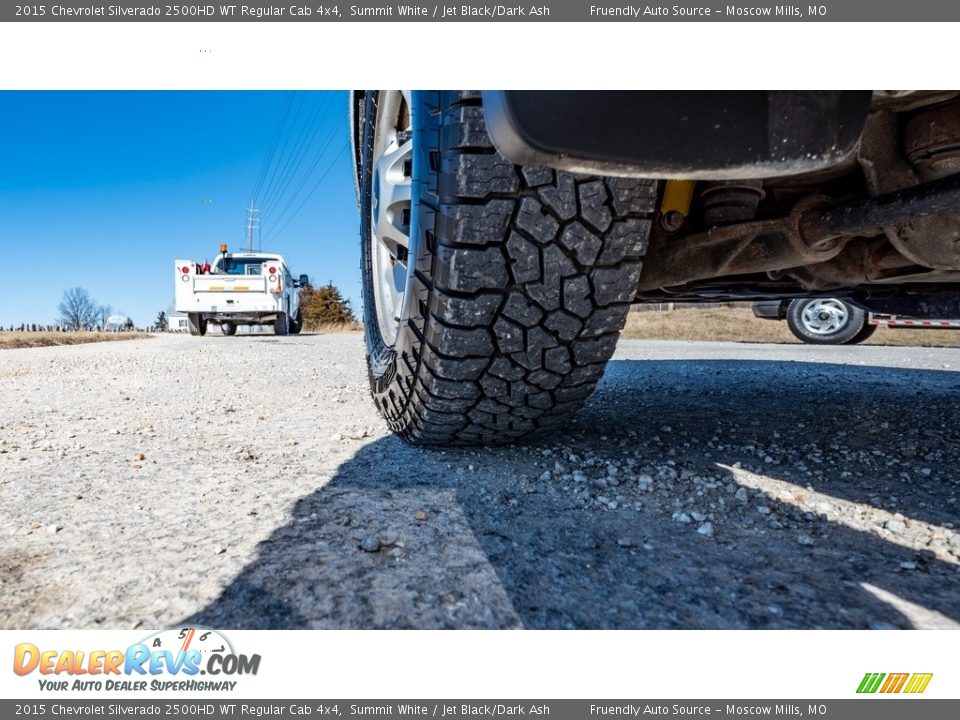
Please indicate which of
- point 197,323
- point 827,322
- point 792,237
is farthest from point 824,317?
point 197,323

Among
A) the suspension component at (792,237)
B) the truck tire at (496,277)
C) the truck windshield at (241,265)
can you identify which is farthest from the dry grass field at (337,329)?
the suspension component at (792,237)

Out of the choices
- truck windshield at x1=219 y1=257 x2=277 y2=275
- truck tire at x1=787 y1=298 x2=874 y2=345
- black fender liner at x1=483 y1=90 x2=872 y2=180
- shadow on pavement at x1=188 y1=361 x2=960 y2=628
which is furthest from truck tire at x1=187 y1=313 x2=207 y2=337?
black fender liner at x1=483 y1=90 x2=872 y2=180

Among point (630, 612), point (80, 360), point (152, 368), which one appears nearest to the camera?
point (630, 612)

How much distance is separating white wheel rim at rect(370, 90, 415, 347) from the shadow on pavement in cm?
44

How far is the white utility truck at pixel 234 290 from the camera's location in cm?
A: 888

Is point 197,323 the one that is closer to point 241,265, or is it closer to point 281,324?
point 241,265

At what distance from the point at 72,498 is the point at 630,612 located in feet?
3.65

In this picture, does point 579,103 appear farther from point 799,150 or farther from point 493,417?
point 493,417

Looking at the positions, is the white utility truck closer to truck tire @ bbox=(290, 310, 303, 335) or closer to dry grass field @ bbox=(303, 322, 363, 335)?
truck tire @ bbox=(290, 310, 303, 335)

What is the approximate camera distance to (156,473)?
1.26m

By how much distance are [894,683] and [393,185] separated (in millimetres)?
1317

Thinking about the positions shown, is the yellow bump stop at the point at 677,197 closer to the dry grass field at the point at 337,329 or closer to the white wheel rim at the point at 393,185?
the white wheel rim at the point at 393,185

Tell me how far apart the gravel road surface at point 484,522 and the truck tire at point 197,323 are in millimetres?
8384
